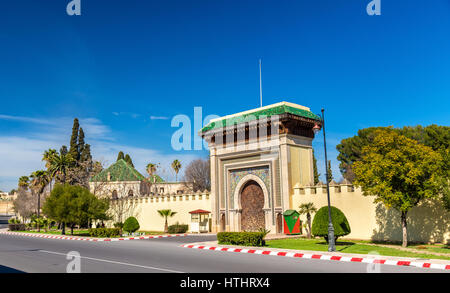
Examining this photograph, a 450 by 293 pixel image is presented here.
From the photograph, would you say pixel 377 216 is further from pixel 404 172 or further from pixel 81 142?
pixel 81 142

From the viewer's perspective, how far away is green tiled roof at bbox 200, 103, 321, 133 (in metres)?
26.2

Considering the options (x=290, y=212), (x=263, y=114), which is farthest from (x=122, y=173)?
(x=290, y=212)

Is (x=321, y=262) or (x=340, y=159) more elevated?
(x=340, y=159)

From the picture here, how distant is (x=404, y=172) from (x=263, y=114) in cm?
1200

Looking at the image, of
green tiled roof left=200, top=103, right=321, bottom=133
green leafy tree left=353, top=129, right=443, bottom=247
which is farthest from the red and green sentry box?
green leafy tree left=353, top=129, right=443, bottom=247

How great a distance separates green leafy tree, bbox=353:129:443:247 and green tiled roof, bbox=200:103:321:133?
8954 millimetres

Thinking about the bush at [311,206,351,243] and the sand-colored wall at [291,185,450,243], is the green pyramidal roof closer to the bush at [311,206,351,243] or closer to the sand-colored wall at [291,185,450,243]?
the sand-colored wall at [291,185,450,243]

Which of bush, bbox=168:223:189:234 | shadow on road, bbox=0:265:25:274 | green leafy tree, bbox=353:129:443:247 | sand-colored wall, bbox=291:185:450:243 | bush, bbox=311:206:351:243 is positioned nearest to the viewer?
shadow on road, bbox=0:265:25:274

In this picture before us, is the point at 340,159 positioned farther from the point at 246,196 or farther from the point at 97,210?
the point at 97,210

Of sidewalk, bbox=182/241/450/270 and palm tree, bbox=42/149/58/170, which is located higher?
palm tree, bbox=42/149/58/170
